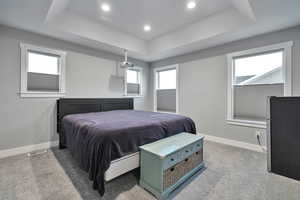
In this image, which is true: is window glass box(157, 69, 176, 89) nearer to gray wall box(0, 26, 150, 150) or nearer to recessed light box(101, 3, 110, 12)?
gray wall box(0, 26, 150, 150)

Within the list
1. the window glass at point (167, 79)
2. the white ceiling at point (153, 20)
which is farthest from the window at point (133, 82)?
the white ceiling at point (153, 20)

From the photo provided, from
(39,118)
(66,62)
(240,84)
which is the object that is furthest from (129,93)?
(240,84)

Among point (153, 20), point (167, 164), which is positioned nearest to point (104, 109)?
point (153, 20)

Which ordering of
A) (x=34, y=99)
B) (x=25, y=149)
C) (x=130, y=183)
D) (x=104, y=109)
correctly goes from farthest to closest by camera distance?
(x=104, y=109), (x=34, y=99), (x=25, y=149), (x=130, y=183)

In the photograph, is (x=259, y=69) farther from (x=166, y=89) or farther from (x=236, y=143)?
(x=166, y=89)

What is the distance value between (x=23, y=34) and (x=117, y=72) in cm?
224

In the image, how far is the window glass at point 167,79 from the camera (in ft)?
15.5

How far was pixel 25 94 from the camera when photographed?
111 inches

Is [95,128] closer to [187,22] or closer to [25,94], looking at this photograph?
[25,94]

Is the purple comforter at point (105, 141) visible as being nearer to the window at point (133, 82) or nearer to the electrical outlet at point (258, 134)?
the electrical outlet at point (258, 134)

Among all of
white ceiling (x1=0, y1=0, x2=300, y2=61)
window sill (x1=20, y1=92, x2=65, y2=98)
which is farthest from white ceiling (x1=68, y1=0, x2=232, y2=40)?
window sill (x1=20, y1=92, x2=65, y2=98)

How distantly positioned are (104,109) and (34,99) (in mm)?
1516

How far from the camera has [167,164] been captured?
1588 millimetres

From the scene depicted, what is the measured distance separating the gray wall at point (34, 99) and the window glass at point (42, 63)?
22cm
